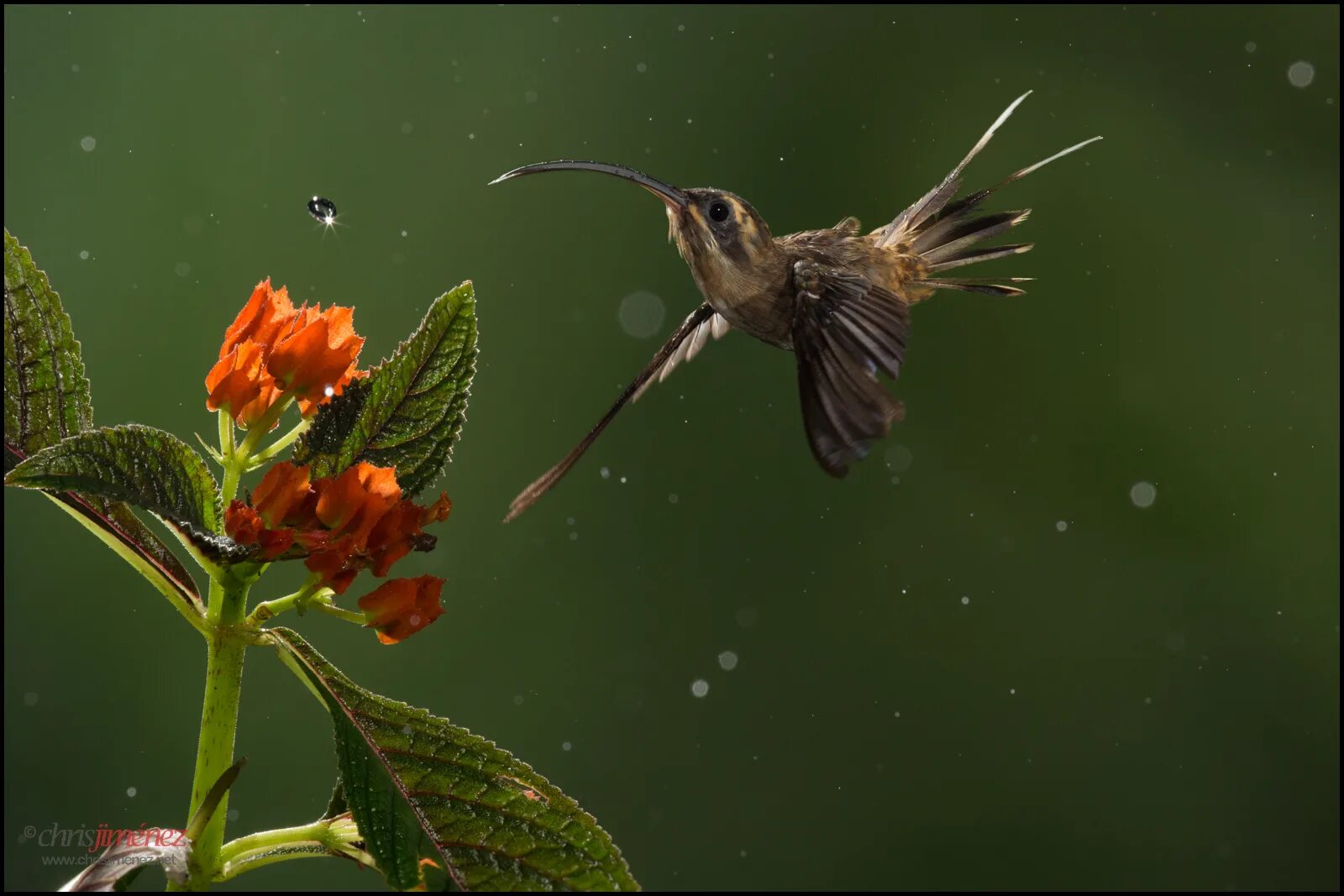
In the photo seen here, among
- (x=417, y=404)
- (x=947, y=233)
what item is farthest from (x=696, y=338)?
(x=417, y=404)

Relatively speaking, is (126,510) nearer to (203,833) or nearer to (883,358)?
(203,833)

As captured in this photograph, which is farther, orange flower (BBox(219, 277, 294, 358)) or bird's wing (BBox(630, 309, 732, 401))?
bird's wing (BBox(630, 309, 732, 401))

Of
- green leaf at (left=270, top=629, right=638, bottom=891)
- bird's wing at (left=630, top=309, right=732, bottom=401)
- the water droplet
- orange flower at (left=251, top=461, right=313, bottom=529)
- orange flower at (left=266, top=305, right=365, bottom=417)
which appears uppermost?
the water droplet

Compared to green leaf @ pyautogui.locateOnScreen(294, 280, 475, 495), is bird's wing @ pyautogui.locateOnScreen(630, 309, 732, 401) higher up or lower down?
lower down

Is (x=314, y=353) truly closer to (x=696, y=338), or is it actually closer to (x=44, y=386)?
(x=44, y=386)

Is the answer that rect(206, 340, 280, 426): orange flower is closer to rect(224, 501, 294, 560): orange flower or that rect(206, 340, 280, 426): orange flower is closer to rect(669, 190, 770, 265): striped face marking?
rect(224, 501, 294, 560): orange flower

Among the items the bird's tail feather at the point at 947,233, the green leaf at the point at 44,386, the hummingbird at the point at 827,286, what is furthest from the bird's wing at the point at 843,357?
the green leaf at the point at 44,386

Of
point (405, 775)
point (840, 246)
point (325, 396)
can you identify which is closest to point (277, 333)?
point (325, 396)

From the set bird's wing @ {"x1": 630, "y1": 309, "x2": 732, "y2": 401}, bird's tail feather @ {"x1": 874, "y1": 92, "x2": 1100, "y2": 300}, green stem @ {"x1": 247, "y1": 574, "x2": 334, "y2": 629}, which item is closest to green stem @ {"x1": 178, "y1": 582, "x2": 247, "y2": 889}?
green stem @ {"x1": 247, "y1": 574, "x2": 334, "y2": 629}
